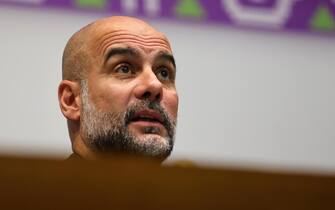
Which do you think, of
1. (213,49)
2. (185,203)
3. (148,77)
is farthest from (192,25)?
(185,203)

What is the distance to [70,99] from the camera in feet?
6.20

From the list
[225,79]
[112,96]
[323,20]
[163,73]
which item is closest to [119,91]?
[112,96]

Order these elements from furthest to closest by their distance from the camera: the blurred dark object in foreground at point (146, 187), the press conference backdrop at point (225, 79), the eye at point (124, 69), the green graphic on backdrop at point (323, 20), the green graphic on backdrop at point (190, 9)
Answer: the green graphic on backdrop at point (323, 20), the green graphic on backdrop at point (190, 9), the press conference backdrop at point (225, 79), the eye at point (124, 69), the blurred dark object in foreground at point (146, 187)

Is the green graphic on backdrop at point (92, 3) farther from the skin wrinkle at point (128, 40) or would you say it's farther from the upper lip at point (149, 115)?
the upper lip at point (149, 115)

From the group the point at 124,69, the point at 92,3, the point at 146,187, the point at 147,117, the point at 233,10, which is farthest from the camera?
the point at 233,10

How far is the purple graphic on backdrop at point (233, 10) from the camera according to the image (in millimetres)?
2311

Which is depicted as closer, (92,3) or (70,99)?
(70,99)

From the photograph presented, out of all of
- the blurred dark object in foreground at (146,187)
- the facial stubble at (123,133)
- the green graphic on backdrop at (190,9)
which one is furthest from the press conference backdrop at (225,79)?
the blurred dark object in foreground at (146,187)

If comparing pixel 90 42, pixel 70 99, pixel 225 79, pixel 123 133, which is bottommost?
pixel 123 133

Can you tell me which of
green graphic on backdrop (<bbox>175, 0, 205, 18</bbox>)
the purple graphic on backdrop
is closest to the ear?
the purple graphic on backdrop

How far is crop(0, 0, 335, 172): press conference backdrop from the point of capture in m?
2.24

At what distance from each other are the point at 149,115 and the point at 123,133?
7 centimetres

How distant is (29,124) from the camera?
2.23m

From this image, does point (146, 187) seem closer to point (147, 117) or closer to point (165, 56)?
point (147, 117)
